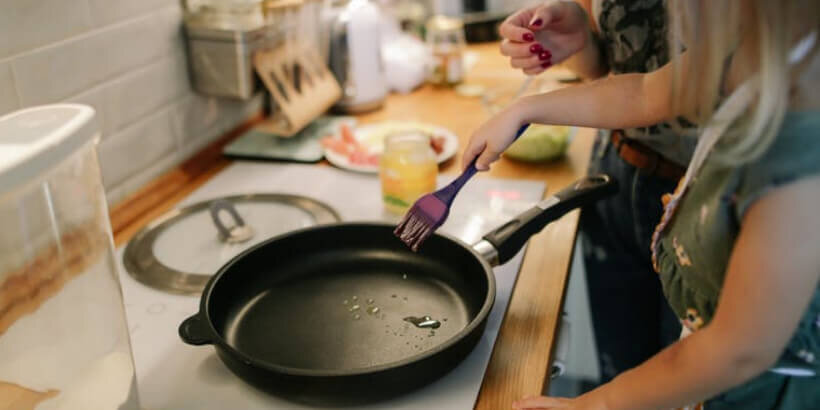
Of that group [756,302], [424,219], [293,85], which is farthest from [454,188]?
[293,85]

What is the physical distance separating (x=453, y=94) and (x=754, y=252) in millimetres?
1240

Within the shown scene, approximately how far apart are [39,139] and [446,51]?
1.25 metres

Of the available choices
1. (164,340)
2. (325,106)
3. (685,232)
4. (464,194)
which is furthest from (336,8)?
(685,232)

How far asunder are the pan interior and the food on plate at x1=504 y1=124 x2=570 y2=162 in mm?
400

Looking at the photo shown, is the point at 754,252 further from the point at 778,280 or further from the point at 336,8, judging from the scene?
the point at 336,8

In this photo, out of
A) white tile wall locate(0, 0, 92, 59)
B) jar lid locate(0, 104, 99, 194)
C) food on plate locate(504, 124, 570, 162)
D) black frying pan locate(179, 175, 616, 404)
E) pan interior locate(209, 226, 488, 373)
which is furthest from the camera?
food on plate locate(504, 124, 570, 162)

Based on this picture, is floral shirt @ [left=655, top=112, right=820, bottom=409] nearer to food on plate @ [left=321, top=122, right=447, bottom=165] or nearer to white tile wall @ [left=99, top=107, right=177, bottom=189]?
food on plate @ [left=321, top=122, right=447, bottom=165]

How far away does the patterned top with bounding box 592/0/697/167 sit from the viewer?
107cm

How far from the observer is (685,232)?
2.31ft

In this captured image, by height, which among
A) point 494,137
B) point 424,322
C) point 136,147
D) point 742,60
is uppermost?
point 742,60

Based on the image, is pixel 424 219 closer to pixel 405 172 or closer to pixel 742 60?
pixel 405 172

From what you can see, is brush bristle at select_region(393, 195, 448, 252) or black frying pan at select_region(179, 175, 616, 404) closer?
black frying pan at select_region(179, 175, 616, 404)

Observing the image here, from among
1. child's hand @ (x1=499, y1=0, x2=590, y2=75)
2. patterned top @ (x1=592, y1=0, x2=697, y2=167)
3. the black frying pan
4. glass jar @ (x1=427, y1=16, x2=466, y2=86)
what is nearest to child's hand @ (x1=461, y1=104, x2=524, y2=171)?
the black frying pan

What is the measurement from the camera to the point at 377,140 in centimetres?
146
